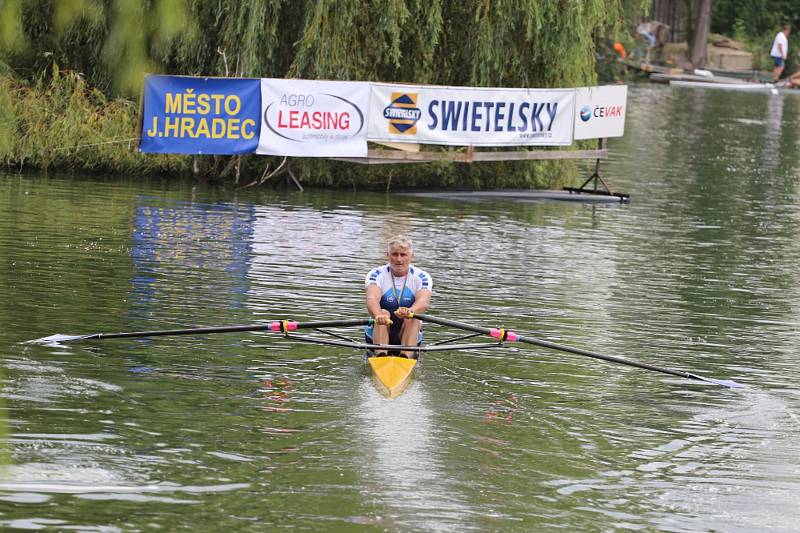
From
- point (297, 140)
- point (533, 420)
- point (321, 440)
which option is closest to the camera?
point (321, 440)

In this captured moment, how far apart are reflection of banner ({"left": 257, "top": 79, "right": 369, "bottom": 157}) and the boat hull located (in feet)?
40.4

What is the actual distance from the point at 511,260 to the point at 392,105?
635cm

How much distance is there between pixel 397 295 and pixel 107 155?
12810 mm

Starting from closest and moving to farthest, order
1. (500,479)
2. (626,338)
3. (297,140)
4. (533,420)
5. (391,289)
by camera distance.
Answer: (500,479) < (533,420) < (391,289) < (626,338) < (297,140)

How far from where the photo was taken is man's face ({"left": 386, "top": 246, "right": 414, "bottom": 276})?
13516 mm

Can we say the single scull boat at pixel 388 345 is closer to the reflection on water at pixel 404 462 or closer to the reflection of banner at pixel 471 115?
the reflection on water at pixel 404 462

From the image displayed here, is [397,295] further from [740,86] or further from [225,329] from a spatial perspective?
[740,86]

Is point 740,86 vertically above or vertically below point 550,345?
above

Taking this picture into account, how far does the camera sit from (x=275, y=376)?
501 inches

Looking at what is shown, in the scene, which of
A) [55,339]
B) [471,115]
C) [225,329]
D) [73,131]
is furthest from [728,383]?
[73,131]

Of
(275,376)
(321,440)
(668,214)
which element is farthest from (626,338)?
(668,214)

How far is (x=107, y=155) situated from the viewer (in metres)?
25.2

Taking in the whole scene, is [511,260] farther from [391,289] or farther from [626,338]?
[391,289]

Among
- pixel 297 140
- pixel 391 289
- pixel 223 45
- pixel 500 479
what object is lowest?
pixel 500 479
